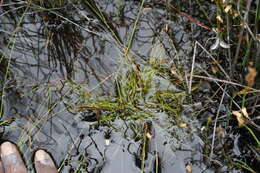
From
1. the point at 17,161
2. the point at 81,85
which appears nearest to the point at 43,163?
the point at 17,161

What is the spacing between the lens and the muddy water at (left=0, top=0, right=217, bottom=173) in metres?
1.58

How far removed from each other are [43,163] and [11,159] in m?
0.17

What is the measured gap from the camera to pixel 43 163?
153cm

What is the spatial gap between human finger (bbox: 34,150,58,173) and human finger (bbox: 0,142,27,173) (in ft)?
0.23

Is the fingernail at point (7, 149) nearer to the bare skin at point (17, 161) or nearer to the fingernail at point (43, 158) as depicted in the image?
the bare skin at point (17, 161)

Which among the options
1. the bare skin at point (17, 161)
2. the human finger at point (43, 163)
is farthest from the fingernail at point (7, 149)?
the human finger at point (43, 163)

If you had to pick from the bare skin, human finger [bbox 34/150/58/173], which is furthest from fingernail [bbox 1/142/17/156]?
human finger [bbox 34/150/58/173]

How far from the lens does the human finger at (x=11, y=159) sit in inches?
60.1

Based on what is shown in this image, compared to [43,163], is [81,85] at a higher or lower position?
higher

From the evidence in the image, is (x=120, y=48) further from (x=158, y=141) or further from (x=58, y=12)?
(x=158, y=141)

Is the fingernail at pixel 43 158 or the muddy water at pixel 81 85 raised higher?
the muddy water at pixel 81 85

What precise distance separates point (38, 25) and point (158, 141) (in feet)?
3.45

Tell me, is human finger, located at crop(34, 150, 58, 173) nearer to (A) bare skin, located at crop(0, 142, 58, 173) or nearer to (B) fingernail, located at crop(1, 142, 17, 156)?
(A) bare skin, located at crop(0, 142, 58, 173)

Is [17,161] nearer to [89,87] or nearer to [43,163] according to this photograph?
[43,163]
